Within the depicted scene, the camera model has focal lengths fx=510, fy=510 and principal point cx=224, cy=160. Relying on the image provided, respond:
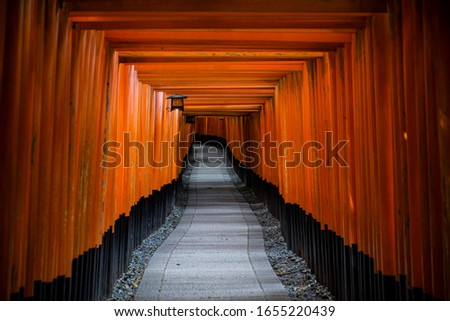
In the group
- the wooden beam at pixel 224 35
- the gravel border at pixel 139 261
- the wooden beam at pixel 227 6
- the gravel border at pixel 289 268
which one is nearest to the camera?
the wooden beam at pixel 227 6

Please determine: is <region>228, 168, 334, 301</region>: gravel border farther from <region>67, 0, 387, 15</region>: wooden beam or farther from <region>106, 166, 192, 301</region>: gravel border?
<region>67, 0, 387, 15</region>: wooden beam

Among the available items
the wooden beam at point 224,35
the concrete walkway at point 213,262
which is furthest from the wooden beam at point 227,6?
the concrete walkway at point 213,262

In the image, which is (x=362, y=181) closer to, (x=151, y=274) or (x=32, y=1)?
(x=32, y=1)

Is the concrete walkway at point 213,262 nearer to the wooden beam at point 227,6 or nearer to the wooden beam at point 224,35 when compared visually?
the wooden beam at point 224,35

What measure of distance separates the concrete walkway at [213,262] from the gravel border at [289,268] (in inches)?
6.5

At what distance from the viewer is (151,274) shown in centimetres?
806

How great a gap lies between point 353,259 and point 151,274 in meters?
3.62

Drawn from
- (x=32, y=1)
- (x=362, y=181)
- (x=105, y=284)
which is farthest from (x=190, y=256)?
(x=32, y=1)

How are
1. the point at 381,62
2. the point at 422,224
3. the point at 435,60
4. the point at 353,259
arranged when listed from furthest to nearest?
the point at 353,259 < the point at 381,62 < the point at 422,224 < the point at 435,60

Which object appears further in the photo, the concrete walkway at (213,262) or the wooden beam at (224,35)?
the concrete walkway at (213,262)

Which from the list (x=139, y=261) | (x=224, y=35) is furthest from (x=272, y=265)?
(x=224, y=35)

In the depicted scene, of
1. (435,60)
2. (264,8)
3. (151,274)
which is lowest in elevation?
(151,274)

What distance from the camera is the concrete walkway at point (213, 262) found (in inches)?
277

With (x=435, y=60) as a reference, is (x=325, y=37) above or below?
above
